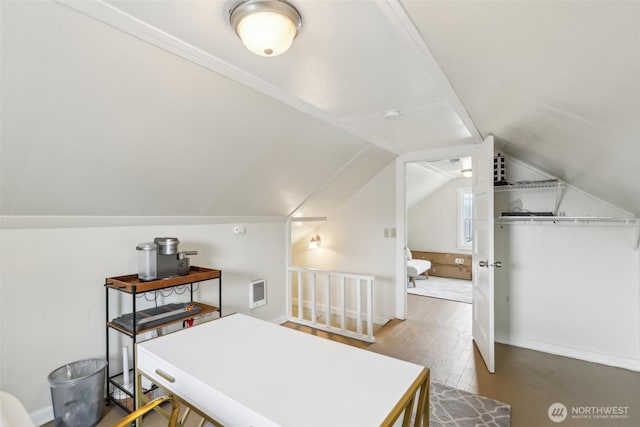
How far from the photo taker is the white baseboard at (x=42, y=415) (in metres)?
1.91

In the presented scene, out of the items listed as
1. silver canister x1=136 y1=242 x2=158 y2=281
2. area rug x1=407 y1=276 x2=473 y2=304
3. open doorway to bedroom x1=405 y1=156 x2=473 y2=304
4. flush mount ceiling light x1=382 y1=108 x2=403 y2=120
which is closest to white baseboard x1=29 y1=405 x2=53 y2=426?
silver canister x1=136 y1=242 x2=158 y2=281

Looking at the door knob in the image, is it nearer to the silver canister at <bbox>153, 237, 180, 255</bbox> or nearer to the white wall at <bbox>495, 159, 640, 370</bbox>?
the white wall at <bbox>495, 159, 640, 370</bbox>

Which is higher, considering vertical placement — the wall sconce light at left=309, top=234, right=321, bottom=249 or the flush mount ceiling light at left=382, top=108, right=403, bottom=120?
the flush mount ceiling light at left=382, top=108, right=403, bottom=120

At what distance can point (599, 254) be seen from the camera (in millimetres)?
2760

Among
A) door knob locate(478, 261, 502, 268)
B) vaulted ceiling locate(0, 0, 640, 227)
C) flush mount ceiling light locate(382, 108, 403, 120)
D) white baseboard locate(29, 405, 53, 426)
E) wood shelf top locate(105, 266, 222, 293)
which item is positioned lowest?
white baseboard locate(29, 405, 53, 426)

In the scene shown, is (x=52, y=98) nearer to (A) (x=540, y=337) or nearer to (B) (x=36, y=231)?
(B) (x=36, y=231)

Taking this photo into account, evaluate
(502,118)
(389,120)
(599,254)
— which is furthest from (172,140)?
(599,254)

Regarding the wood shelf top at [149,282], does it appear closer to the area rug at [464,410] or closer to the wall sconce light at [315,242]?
the area rug at [464,410]

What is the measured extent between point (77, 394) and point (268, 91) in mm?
2193

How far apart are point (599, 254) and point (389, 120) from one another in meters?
2.32

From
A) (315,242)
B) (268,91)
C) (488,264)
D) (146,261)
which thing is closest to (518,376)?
(488,264)

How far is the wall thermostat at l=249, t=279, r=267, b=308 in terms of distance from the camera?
3295 mm

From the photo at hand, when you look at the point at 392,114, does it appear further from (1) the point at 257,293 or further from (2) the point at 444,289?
(2) the point at 444,289

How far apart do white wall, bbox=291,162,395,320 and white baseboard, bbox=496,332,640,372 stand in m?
1.30
